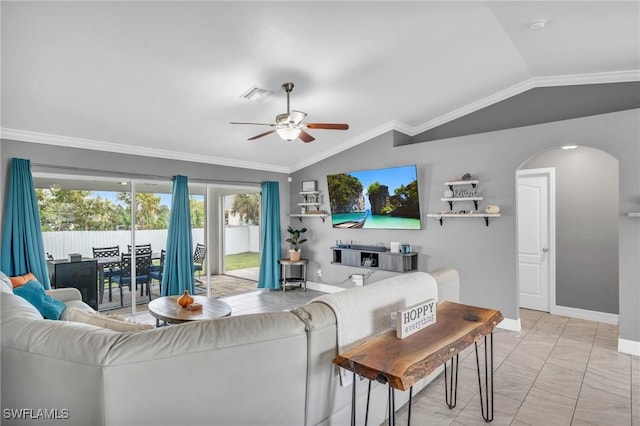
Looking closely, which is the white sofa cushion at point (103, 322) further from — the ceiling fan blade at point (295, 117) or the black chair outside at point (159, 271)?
the black chair outside at point (159, 271)

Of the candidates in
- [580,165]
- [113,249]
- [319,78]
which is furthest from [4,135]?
[580,165]

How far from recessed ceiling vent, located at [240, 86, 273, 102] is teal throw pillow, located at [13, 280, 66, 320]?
2699 millimetres

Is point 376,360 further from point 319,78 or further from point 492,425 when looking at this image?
point 319,78

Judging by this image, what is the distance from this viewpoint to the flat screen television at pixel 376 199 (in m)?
5.09

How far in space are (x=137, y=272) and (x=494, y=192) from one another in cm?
524

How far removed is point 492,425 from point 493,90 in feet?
13.0

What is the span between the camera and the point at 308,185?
658 centimetres

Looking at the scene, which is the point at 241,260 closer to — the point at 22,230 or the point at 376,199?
the point at 376,199

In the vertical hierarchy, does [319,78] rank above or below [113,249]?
above

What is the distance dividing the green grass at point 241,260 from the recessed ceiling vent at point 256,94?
11.9 ft

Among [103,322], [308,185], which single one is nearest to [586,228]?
[308,185]

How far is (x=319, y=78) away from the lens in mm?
3615

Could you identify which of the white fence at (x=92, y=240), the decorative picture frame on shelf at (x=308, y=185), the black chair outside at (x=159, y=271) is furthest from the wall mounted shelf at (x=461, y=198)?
the black chair outside at (x=159, y=271)

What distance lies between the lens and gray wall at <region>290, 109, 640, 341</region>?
3424mm
